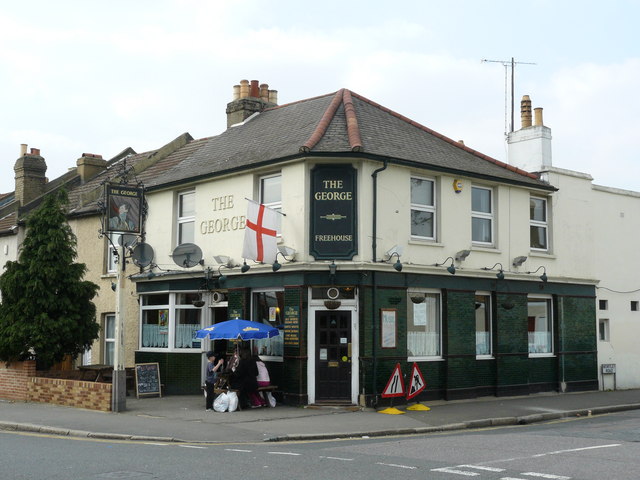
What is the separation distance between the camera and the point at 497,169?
23469 mm

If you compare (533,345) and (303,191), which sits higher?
(303,191)

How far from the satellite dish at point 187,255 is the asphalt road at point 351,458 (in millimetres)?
7957

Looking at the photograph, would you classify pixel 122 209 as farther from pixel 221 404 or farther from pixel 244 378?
pixel 221 404

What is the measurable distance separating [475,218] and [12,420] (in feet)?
41.7

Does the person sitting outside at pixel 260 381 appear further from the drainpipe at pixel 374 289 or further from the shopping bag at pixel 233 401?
the drainpipe at pixel 374 289

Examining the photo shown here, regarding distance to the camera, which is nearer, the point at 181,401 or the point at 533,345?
the point at 181,401

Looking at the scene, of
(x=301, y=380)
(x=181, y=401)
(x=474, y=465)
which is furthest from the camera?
(x=181, y=401)

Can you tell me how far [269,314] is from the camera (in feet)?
69.3

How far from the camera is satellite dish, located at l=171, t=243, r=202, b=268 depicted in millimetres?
22312

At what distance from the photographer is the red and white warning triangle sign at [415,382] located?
19391 mm

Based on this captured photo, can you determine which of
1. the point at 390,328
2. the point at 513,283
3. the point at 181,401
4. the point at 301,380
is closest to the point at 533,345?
the point at 513,283

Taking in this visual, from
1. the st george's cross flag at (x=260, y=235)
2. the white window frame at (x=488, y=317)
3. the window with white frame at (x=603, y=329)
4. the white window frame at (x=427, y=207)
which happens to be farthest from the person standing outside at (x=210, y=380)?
the window with white frame at (x=603, y=329)

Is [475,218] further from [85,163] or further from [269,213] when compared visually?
[85,163]

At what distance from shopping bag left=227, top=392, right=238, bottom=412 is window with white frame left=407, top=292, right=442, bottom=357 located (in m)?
4.57
